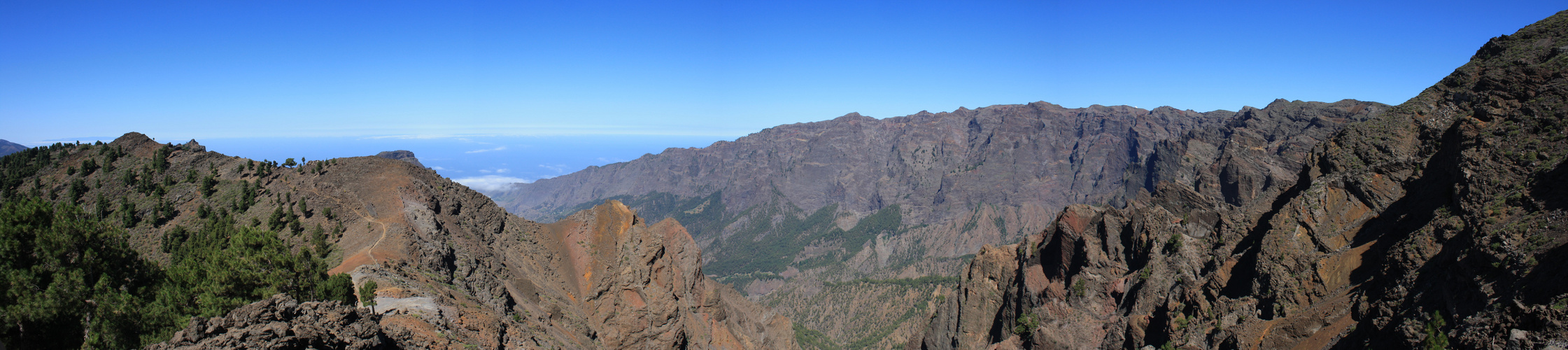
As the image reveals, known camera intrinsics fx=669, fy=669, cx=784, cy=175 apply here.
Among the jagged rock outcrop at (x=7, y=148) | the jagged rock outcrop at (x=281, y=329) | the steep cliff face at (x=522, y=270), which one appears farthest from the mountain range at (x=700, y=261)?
the jagged rock outcrop at (x=7, y=148)

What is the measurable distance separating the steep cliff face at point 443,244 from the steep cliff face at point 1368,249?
93.8 ft

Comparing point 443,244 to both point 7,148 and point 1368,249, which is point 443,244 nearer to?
point 1368,249

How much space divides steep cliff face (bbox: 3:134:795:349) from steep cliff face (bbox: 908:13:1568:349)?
28594 mm

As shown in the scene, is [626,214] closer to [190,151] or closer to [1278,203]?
[190,151]

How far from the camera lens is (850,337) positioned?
127250mm

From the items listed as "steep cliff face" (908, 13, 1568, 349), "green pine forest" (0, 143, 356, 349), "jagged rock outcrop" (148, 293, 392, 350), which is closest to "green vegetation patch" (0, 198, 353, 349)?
"green pine forest" (0, 143, 356, 349)

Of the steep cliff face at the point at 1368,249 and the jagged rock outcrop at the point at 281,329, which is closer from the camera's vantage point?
the jagged rock outcrop at the point at 281,329

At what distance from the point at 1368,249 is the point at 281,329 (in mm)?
47772

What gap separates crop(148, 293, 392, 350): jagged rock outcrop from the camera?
15.9 m

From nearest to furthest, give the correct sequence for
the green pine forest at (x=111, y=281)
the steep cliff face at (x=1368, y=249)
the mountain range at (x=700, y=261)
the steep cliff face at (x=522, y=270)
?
→ the green pine forest at (x=111, y=281), the mountain range at (x=700, y=261), the steep cliff face at (x=1368, y=249), the steep cliff face at (x=522, y=270)

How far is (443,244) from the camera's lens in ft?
157

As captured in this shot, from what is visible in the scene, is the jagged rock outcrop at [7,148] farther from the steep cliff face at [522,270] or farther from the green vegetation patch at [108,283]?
the green vegetation patch at [108,283]

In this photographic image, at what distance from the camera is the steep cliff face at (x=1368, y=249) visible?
25.7 meters

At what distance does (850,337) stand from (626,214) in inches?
2953
